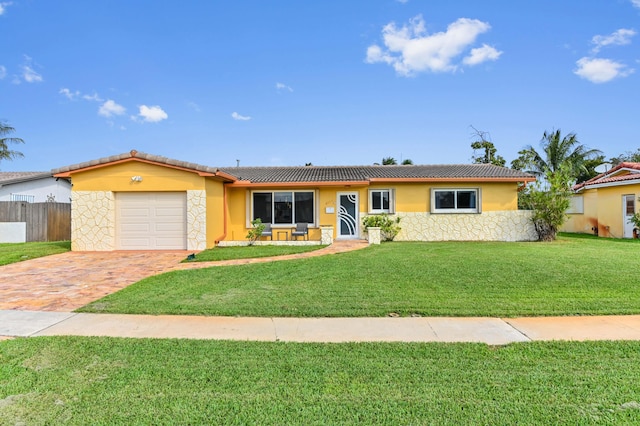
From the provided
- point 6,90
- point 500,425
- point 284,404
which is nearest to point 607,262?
point 500,425

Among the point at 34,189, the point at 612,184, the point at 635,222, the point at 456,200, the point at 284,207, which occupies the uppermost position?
the point at 34,189

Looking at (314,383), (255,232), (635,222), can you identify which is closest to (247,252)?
(255,232)

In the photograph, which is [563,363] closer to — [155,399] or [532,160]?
[155,399]

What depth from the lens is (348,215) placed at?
17906 millimetres

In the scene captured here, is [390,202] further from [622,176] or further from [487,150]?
[487,150]

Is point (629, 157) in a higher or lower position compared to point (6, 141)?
lower

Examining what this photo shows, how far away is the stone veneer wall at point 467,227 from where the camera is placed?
18.0 meters

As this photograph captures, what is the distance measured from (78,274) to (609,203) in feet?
87.0

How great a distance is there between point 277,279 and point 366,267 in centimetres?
274

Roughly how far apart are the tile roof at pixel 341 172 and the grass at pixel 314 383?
10.8m

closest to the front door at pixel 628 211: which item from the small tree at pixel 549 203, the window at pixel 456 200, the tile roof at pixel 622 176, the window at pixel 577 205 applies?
the tile roof at pixel 622 176

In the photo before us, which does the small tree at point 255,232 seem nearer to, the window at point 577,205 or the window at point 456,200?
the window at point 456,200

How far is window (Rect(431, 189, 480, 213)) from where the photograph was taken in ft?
59.8

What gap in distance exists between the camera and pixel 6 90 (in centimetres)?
2242
